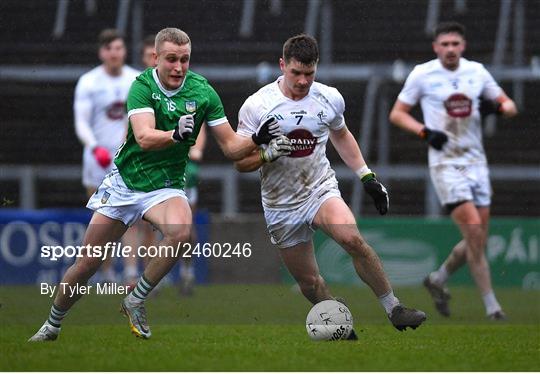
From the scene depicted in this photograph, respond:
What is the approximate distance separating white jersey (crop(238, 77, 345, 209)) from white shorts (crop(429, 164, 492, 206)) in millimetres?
2647

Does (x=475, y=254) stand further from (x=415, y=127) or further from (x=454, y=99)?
(x=454, y=99)

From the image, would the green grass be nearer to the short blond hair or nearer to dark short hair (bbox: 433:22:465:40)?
the short blond hair

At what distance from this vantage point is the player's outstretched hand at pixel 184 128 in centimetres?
787

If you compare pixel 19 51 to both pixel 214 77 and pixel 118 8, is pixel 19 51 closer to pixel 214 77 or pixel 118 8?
pixel 118 8

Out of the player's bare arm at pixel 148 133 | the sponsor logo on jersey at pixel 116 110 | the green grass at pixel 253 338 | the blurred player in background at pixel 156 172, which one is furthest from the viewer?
the sponsor logo on jersey at pixel 116 110

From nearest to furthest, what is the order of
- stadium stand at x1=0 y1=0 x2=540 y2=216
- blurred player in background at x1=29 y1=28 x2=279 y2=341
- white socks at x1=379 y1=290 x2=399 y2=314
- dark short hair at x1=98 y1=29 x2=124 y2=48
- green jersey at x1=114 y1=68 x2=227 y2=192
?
Result: blurred player in background at x1=29 y1=28 x2=279 y2=341 → green jersey at x1=114 y1=68 x2=227 y2=192 → white socks at x1=379 y1=290 x2=399 y2=314 → stadium stand at x1=0 y1=0 x2=540 y2=216 → dark short hair at x1=98 y1=29 x2=124 y2=48

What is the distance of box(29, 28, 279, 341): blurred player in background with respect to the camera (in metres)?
8.27

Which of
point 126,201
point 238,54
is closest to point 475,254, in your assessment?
point 238,54

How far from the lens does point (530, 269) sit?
14.2 metres

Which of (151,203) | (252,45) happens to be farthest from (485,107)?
(151,203)

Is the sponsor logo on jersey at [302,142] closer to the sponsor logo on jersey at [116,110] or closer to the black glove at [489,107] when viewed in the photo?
the black glove at [489,107]

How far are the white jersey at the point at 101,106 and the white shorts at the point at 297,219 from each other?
390cm

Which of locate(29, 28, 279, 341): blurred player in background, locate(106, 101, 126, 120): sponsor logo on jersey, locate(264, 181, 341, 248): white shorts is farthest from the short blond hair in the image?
locate(106, 101, 126, 120): sponsor logo on jersey

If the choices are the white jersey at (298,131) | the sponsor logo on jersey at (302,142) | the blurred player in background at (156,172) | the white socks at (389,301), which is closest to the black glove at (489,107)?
the white jersey at (298,131)
